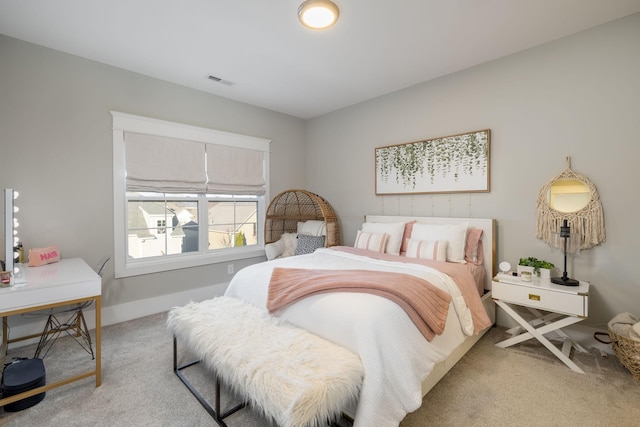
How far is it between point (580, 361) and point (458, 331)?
3.53ft

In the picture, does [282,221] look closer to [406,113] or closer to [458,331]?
[406,113]

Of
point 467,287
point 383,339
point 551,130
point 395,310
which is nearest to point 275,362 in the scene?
point 383,339

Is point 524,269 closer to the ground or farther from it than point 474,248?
closer to the ground

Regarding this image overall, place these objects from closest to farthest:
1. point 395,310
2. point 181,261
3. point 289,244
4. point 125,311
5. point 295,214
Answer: point 395,310 < point 125,311 < point 181,261 < point 289,244 < point 295,214

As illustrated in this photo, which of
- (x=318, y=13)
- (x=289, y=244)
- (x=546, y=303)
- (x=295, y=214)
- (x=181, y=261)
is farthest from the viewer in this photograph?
(x=295, y=214)

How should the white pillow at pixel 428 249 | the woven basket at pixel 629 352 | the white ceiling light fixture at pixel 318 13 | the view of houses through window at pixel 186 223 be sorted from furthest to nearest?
the view of houses through window at pixel 186 223 → the white pillow at pixel 428 249 → the white ceiling light fixture at pixel 318 13 → the woven basket at pixel 629 352

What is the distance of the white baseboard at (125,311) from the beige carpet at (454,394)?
0.56 feet

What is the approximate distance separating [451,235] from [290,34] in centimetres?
231

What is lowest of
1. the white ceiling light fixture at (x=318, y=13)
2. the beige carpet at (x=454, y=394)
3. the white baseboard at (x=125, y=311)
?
the beige carpet at (x=454, y=394)

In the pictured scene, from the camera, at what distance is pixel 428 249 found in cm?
281

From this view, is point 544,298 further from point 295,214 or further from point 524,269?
point 295,214

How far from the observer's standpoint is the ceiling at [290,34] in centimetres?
211

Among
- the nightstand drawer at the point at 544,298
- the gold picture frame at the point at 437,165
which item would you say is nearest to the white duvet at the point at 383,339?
the nightstand drawer at the point at 544,298

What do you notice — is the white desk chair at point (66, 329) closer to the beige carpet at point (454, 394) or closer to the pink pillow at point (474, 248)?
the beige carpet at point (454, 394)
